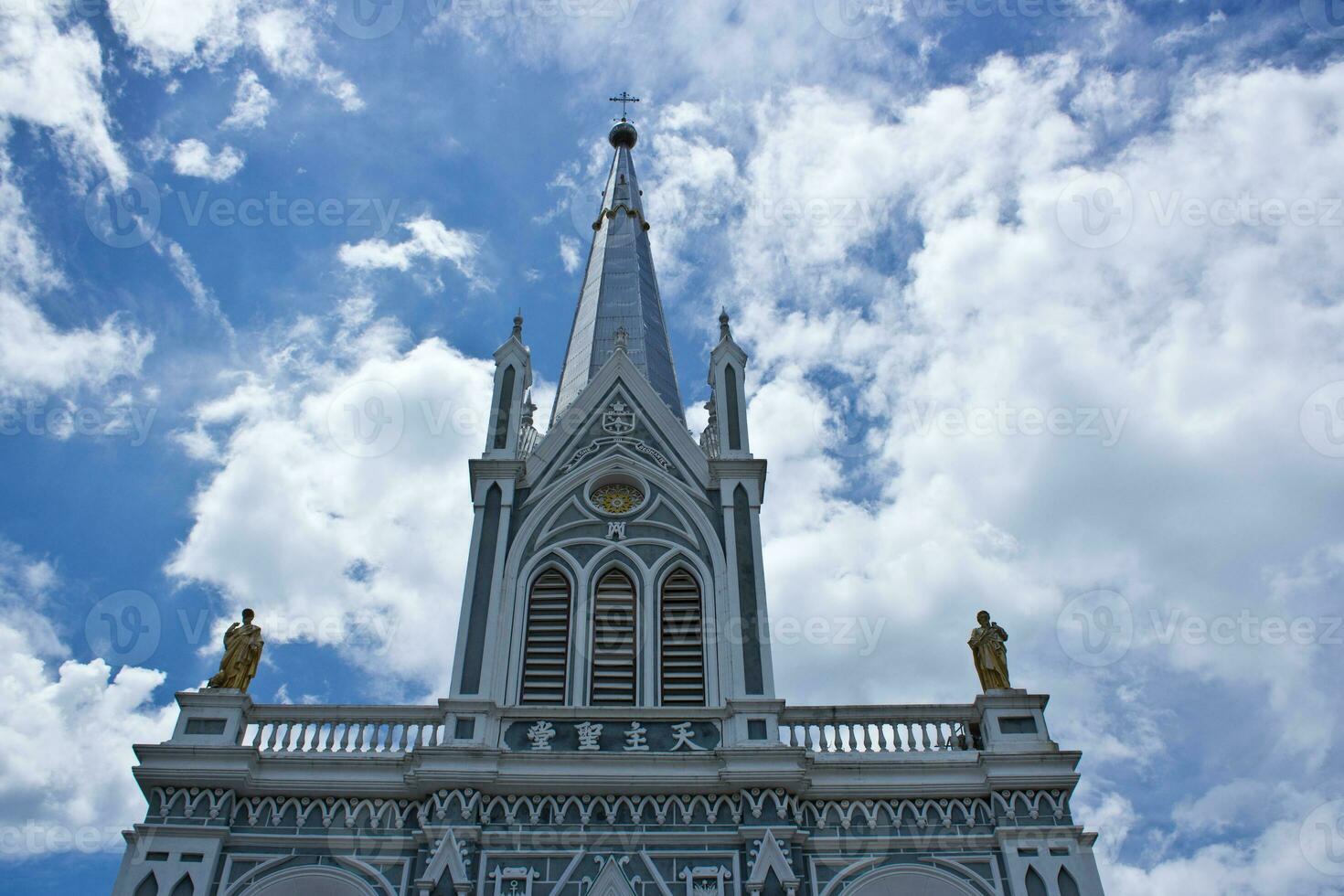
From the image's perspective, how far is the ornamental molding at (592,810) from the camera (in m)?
17.5

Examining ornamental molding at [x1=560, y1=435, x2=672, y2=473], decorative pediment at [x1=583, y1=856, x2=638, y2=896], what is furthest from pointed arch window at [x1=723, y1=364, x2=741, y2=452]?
decorative pediment at [x1=583, y1=856, x2=638, y2=896]

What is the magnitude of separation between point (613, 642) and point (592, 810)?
339cm

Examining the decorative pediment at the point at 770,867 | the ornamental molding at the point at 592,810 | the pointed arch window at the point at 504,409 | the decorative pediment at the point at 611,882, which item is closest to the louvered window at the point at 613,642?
the ornamental molding at the point at 592,810

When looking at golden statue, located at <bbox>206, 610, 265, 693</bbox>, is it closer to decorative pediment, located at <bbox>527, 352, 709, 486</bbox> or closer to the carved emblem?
decorative pediment, located at <bbox>527, 352, 709, 486</bbox>

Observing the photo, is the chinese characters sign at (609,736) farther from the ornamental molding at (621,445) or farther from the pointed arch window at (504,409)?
the pointed arch window at (504,409)

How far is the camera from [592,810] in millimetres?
17562

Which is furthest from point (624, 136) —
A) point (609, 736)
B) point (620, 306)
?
point (609, 736)

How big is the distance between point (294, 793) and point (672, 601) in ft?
21.5

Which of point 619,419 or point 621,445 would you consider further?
point 619,419

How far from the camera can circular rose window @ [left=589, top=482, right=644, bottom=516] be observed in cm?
2230

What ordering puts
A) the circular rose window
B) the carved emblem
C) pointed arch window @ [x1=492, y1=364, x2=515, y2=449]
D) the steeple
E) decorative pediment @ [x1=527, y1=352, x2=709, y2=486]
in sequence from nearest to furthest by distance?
the circular rose window → decorative pediment @ [x1=527, y1=352, x2=709, y2=486] → pointed arch window @ [x1=492, y1=364, x2=515, y2=449] → the carved emblem → the steeple

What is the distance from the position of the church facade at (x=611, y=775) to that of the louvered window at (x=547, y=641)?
0.04 metres

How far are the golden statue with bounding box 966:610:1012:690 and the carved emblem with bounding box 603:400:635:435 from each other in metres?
7.36

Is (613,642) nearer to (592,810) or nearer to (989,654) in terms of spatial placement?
(592,810)
